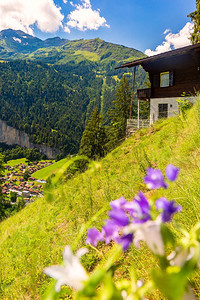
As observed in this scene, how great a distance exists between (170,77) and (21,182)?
286ft

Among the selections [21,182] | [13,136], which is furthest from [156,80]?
[13,136]

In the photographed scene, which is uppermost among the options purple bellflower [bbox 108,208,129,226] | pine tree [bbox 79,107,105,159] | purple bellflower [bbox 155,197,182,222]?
purple bellflower [bbox 155,197,182,222]

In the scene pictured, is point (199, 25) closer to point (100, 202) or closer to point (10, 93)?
point (100, 202)

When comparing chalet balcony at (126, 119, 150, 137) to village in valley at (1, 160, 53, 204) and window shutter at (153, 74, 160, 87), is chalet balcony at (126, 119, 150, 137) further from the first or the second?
village in valley at (1, 160, 53, 204)

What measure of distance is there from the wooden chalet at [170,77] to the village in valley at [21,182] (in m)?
59.6

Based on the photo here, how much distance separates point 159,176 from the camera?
0.45 metres

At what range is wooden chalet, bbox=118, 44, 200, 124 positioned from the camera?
49.2 ft

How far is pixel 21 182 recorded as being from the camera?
89562 mm

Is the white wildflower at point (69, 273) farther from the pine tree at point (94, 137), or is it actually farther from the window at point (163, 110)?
the pine tree at point (94, 137)

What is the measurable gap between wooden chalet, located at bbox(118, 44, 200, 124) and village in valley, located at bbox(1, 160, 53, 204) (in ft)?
196

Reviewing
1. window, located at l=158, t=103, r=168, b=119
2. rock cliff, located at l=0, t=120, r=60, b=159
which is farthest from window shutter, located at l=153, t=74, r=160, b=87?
rock cliff, located at l=0, t=120, r=60, b=159

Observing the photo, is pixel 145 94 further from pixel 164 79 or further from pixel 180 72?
pixel 180 72

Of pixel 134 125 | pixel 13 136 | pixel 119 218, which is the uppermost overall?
pixel 119 218

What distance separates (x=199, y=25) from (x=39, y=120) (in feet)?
495
